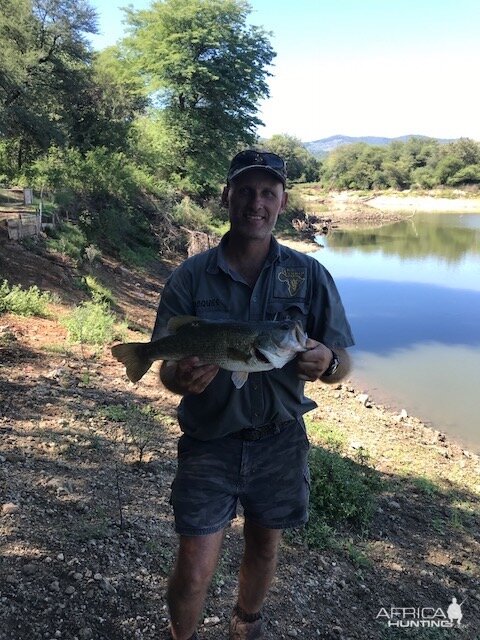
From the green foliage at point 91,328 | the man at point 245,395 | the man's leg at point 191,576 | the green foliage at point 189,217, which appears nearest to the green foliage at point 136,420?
the green foliage at point 91,328

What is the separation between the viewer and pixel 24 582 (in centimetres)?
318

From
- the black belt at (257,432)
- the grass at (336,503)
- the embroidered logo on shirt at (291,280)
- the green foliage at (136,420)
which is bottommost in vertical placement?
the grass at (336,503)

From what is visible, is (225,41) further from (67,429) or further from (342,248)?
(67,429)

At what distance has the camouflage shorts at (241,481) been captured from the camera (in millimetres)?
2557

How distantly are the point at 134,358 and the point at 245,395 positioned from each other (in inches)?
23.0

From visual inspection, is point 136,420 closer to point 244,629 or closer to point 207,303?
point 244,629

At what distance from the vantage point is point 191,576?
254 centimetres

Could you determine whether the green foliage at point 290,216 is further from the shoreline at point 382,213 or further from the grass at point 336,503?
the grass at point 336,503

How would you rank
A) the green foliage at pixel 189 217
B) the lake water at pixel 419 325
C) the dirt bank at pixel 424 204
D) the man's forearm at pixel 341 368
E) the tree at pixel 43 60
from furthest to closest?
the dirt bank at pixel 424 204 < the green foliage at pixel 189 217 < the tree at pixel 43 60 < the lake water at pixel 419 325 < the man's forearm at pixel 341 368

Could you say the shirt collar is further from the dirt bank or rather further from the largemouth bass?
the dirt bank

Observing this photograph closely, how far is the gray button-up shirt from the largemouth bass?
14 cm

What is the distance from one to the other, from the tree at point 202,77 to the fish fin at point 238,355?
96.9ft


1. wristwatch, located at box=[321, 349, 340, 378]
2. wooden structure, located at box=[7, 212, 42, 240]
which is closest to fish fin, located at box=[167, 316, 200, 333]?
wristwatch, located at box=[321, 349, 340, 378]

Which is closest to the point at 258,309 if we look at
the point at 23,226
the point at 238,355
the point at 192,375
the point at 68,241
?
the point at 238,355
